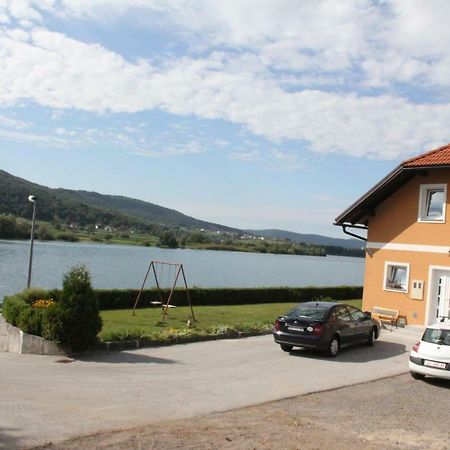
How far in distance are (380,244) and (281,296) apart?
47.9 feet

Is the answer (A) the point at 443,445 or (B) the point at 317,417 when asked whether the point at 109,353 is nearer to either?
(B) the point at 317,417

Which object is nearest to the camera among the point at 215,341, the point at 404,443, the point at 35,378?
the point at 404,443

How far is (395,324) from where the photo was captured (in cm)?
2116

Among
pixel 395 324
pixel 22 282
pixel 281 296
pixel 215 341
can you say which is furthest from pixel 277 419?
pixel 22 282

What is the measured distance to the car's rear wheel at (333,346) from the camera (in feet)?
49.8

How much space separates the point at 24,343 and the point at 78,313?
1.99m

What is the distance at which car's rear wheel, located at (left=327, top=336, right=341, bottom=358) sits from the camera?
49.8 ft

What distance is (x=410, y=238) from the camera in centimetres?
2138

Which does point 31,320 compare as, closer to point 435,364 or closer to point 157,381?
point 157,381

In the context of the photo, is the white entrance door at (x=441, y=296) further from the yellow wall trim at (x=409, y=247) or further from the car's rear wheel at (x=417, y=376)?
the car's rear wheel at (x=417, y=376)

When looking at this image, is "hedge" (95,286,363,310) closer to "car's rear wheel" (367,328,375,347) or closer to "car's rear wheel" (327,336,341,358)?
"car's rear wheel" (367,328,375,347)

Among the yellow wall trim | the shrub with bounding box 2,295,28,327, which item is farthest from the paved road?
the yellow wall trim

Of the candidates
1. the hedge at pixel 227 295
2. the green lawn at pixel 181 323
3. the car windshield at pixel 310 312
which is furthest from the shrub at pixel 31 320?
the hedge at pixel 227 295

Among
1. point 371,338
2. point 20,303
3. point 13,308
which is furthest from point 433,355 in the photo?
point 13,308
